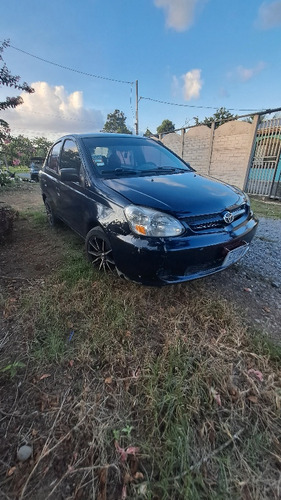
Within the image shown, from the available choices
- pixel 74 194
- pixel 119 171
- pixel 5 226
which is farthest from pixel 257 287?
pixel 5 226

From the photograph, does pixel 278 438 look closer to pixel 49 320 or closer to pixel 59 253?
pixel 49 320

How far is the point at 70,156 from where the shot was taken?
9.46 ft

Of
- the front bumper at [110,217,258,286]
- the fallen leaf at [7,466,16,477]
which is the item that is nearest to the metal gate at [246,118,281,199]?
the front bumper at [110,217,258,286]

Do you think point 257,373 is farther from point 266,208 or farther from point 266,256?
point 266,208

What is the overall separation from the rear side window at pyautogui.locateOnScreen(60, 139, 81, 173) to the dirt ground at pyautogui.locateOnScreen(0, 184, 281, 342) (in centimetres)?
112

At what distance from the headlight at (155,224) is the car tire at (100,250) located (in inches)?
16.4

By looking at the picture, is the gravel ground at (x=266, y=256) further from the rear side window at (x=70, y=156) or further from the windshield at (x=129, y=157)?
the rear side window at (x=70, y=156)

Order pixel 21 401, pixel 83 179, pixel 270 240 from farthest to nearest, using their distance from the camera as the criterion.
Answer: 1. pixel 270 240
2. pixel 83 179
3. pixel 21 401

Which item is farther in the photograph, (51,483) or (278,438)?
(278,438)

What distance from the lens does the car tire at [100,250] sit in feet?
6.87

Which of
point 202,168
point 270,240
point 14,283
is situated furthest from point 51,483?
point 202,168

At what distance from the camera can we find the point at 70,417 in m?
1.25

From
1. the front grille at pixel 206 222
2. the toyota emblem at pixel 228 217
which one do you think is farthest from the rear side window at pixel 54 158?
the toyota emblem at pixel 228 217

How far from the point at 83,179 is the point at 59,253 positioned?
1.15m
